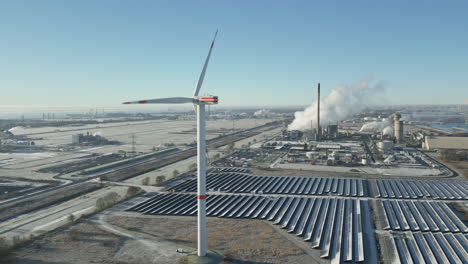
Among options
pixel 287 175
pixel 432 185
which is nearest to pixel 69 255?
pixel 287 175

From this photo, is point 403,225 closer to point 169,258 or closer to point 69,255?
point 169,258

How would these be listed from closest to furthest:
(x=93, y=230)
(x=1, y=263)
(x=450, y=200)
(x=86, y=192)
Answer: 1. (x=1, y=263)
2. (x=93, y=230)
3. (x=450, y=200)
4. (x=86, y=192)

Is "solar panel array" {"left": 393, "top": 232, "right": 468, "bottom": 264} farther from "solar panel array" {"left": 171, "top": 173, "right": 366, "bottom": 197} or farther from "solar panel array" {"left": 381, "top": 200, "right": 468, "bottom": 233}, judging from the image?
"solar panel array" {"left": 171, "top": 173, "right": 366, "bottom": 197}

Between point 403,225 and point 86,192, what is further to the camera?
point 86,192

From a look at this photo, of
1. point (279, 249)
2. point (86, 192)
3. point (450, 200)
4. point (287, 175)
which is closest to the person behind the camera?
point (279, 249)

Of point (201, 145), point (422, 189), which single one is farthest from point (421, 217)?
point (201, 145)
